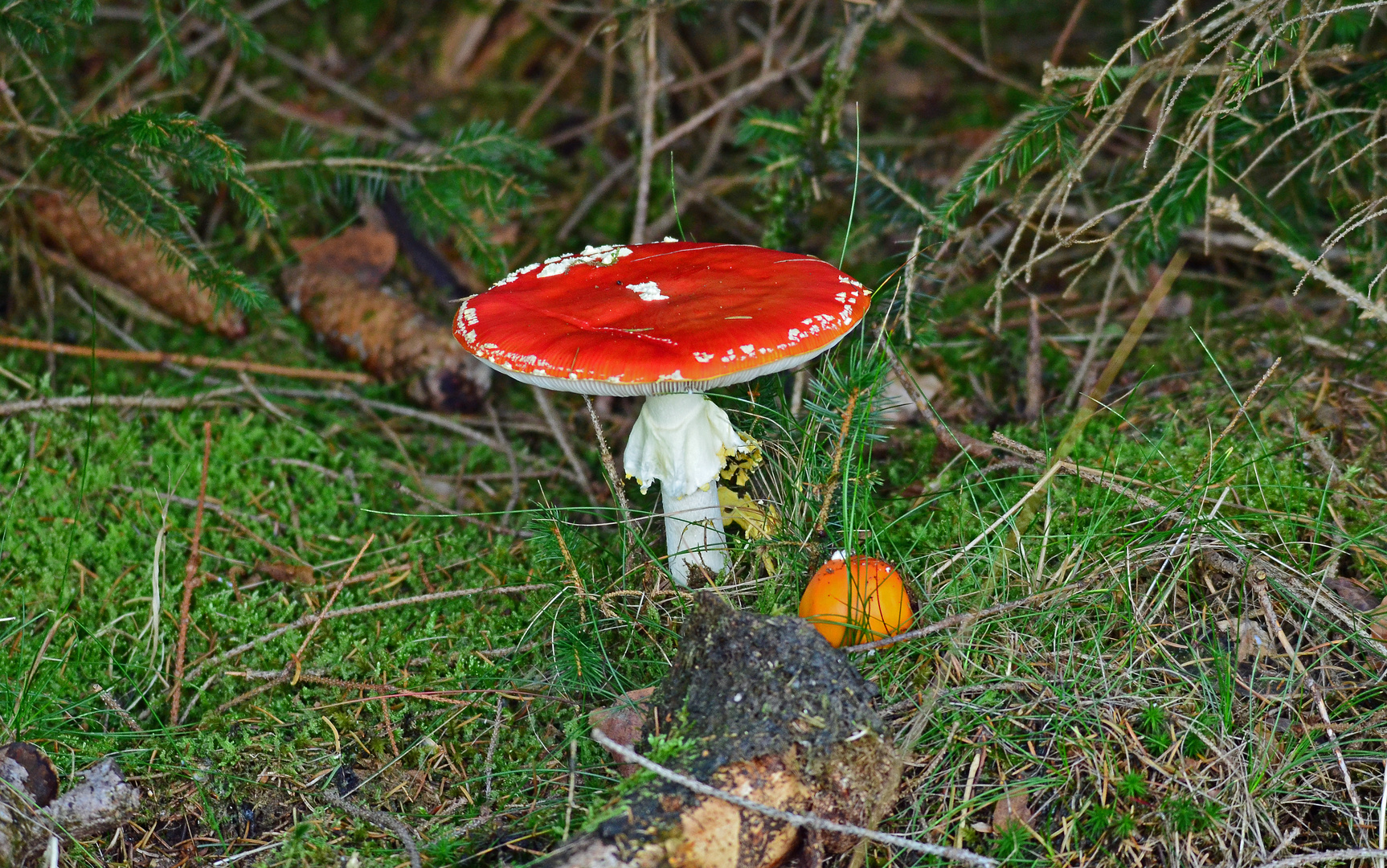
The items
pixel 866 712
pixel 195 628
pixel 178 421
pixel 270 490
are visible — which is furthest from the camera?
pixel 178 421

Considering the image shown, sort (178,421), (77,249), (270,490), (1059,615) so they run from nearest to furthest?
(1059,615) → (270,490) → (178,421) → (77,249)

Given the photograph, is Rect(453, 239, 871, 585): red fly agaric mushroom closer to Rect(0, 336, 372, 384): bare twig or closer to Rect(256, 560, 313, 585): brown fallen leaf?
Rect(256, 560, 313, 585): brown fallen leaf

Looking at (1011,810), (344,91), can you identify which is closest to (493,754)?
(1011,810)

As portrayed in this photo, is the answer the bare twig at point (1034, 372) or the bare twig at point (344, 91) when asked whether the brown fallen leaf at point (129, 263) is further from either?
the bare twig at point (1034, 372)

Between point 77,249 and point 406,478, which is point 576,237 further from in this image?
point 77,249

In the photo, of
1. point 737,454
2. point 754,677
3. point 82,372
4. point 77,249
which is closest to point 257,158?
point 77,249

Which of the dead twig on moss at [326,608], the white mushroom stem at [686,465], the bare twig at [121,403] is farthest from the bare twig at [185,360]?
the white mushroom stem at [686,465]
